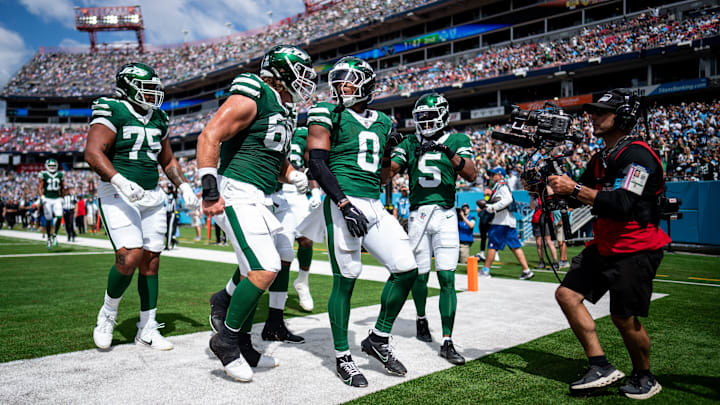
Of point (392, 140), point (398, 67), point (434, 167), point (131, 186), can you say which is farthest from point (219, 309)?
point (398, 67)

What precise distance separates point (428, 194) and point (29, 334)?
4.00 metres

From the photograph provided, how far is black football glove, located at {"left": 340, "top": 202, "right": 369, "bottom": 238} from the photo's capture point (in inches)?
126

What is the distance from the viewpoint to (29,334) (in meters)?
4.40

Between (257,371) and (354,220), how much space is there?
1.37 meters

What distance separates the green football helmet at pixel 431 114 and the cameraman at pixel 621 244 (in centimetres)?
136

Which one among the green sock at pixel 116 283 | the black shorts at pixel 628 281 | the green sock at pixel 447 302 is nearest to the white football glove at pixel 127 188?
the green sock at pixel 116 283

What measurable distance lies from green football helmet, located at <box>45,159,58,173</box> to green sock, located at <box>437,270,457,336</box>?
12301mm

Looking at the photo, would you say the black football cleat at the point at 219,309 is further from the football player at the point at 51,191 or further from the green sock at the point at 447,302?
the football player at the point at 51,191

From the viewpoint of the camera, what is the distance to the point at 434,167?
439cm

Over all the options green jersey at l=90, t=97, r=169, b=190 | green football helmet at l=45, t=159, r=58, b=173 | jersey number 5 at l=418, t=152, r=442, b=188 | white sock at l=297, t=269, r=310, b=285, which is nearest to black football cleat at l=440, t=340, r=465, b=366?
jersey number 5 at l=418, t=152, r=442, b=188

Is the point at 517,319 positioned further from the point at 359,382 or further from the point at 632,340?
the point at 359,382

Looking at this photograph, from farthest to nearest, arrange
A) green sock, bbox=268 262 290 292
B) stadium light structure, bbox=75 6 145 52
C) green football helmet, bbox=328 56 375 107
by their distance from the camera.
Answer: stadium light structure, bbox=75 6 145 52 → green sock, bbox=268 262 290 292 → green football helmet, bbox=328 56 375 107

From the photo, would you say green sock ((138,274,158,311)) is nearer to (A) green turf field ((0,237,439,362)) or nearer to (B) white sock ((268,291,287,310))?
(A) green turf field ((0,237,439,362))

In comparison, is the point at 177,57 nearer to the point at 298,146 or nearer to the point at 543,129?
the point at 298,146
